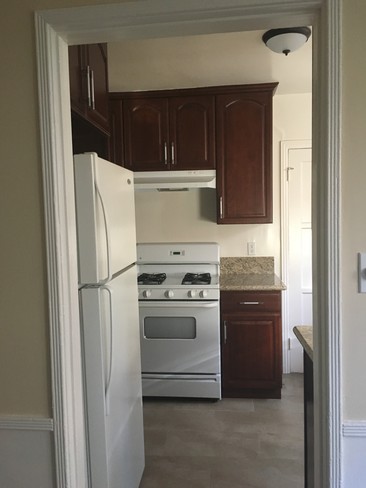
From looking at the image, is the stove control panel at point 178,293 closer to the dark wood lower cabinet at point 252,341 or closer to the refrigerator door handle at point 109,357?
Result: the dark wood lower cabinet at point 252,341

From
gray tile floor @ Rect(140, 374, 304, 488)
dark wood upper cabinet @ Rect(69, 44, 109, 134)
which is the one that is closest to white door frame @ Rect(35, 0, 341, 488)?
dark wood upper cabinet @ Rect(69, 44, 109, 134)

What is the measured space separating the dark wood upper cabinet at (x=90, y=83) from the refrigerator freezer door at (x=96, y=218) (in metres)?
0.27

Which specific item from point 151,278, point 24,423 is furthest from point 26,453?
point 151,278

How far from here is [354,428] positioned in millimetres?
1174

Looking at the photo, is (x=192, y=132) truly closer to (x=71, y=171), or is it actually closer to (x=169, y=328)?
(x=169, y=328)

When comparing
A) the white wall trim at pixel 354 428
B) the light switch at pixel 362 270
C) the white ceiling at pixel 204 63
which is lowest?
the white wall trim at pixel 354 428

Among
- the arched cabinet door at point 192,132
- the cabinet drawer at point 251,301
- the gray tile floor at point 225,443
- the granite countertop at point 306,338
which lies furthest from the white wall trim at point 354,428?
the arched cabinet door at point 192,132

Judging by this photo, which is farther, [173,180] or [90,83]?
[173,180]

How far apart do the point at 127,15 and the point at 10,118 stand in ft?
1.57

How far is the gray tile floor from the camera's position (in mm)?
2277

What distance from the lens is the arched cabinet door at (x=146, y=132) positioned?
129 inches

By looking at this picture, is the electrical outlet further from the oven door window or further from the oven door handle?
the oven door window

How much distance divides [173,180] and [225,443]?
195 cm

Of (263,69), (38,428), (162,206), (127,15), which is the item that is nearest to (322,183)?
(127,15)
